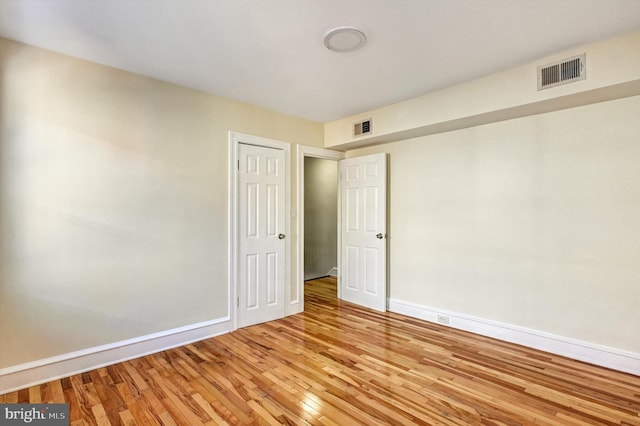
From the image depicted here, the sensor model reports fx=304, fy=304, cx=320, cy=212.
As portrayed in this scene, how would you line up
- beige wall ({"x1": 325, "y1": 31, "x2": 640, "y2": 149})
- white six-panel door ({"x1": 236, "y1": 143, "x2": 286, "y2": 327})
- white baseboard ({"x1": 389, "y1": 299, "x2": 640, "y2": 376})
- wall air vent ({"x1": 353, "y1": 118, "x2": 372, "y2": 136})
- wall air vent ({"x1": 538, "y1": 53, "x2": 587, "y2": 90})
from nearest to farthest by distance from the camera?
beige wall ({"x1": 325, "y1": 31, "x2": 640, "y2": 149}), wall air vent ({"x1": 538, "y1": 53, "x2": 587, "y2": 90}), white baseboard ({"x1": 389, "y1": 299, "x2": 640, "y2": 376}), white six-panel door ({"x1": 236, "y1": 143, "x2": 286, "y2": 327}), wall air vent ({"x1": 353, "y1": 118, "x2": 372, "y2": 136})

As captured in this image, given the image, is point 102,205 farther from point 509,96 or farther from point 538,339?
point 538,339

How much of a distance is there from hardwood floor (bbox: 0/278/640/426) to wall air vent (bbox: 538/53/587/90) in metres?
2.35

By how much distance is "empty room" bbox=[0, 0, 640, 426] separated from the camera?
2027mm

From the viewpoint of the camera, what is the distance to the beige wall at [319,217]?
19.7ft

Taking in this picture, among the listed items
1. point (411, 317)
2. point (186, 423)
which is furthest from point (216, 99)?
point (411, 317)

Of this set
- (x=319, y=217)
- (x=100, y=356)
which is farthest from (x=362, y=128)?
(x=100, y=356)

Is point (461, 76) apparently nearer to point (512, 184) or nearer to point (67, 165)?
point (512, 184)

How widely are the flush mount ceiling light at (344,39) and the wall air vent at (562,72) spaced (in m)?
1.55

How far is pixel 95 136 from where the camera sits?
8.42 feet

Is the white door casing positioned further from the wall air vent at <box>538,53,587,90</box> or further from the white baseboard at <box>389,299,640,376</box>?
the wall air vent at <box>538,53,587,90</box>

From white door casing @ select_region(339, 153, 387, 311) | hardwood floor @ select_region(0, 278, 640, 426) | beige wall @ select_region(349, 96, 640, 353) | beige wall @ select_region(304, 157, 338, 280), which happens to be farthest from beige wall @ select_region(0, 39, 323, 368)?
beige wall @ select_region(304, 157, 338, 280)

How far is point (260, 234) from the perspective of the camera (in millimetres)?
3658

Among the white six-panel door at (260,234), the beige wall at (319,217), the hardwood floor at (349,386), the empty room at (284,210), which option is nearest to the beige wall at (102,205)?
the empty room at (284,210)

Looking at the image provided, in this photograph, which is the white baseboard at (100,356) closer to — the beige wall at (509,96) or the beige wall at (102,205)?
the beige wall at (102,205)
